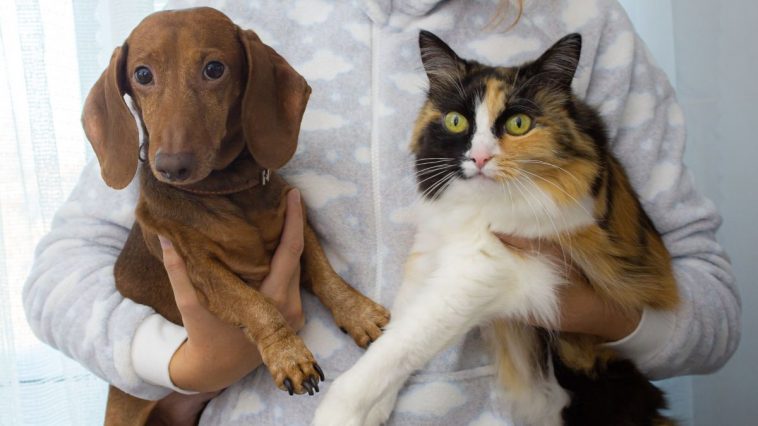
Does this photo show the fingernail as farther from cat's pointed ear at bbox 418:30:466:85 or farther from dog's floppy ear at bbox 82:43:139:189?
cat's pointed ear at bbox 418:30:466:85

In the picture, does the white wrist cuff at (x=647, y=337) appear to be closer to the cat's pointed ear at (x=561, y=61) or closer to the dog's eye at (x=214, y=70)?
the cat's pointed ear at (x=561, y=61)

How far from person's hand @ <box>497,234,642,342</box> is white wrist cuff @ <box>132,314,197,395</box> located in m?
0.57

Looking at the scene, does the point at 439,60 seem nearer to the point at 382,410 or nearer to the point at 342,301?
the point at 342,301

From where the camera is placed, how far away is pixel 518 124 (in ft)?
3.42

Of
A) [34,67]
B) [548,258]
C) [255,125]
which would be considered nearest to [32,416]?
[34,67]

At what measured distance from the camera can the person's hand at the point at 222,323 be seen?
41.2 inches

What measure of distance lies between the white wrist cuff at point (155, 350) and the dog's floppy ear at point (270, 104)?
13.7 inches

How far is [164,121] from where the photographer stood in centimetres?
89

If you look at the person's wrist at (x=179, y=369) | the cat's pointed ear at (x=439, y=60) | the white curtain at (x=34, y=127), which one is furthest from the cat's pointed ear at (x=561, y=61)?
the white curtain at (x=34, y=127)

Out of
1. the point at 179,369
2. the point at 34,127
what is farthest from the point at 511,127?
the point at 34,127

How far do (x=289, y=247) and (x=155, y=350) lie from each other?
0.91 feet

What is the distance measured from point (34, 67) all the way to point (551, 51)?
3.79 feet

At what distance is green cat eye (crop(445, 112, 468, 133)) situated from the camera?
107 cm

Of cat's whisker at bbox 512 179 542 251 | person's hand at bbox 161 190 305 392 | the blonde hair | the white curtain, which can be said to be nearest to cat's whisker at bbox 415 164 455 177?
cat's whisker at bbox 512 179 542 251
